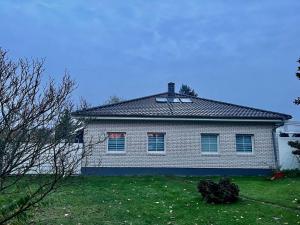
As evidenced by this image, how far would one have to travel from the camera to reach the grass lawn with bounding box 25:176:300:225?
10.4m

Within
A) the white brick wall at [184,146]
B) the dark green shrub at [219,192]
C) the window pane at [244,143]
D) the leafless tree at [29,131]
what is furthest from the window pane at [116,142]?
the leafless tree at [29,131]

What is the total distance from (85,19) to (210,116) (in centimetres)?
1256

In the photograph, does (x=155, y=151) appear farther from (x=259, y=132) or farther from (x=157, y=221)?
(x=157, y=221)

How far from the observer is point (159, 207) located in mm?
12102

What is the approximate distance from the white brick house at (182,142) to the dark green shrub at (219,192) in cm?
946

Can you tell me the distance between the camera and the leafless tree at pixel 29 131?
5.88m

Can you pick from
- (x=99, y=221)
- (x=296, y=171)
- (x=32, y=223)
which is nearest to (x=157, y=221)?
(x=99, y=221)

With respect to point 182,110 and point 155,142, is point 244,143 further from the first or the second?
point 155,142

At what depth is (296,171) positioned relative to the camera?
21922mm

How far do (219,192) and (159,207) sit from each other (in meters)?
2.00

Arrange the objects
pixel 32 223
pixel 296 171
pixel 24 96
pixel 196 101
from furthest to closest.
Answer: pixel 196 101 < pixel 296 171 < pixel 32 223 < pixel 24 96

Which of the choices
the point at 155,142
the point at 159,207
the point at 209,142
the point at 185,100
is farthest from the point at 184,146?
the point at 159,207

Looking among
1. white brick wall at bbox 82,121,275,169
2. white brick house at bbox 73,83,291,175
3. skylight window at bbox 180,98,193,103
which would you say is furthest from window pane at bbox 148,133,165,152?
skylight window at bbox 180,98,193,103

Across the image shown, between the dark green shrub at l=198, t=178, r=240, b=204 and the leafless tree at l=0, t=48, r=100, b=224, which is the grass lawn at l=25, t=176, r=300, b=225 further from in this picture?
the leafless tree at l=0, t=48, r=100, b=224
